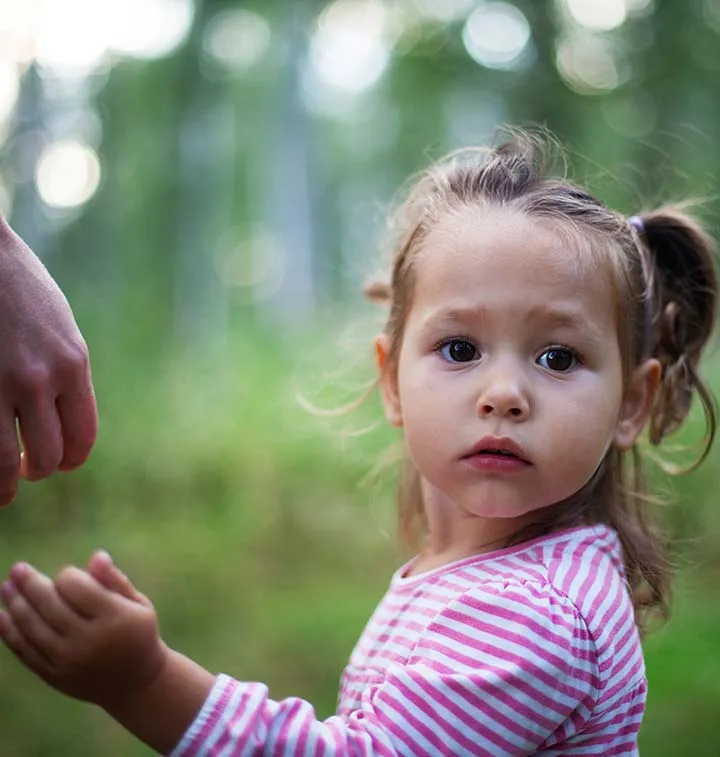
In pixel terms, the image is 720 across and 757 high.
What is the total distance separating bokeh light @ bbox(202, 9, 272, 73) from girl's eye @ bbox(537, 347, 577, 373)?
42.1 feet

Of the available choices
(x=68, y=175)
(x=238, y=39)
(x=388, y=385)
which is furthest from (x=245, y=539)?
(x=238, y=39)

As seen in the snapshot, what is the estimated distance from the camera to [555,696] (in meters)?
1.18

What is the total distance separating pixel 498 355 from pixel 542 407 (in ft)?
0.30

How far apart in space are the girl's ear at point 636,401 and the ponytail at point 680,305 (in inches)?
5.2

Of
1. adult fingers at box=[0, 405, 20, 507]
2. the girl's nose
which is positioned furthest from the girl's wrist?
the girl's nose

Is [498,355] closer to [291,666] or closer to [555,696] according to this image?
[555,696]

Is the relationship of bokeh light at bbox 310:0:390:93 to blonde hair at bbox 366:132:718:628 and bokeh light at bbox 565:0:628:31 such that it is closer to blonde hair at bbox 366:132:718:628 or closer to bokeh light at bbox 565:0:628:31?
bokeh light at bbox 565:0:628:31

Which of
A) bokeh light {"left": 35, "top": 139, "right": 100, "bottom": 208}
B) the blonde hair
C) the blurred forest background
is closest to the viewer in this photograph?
the blonde hair

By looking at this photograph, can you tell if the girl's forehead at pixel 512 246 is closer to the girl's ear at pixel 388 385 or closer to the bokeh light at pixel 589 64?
the girl's ear at pixel 388 385

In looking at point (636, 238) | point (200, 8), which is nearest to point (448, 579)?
point (636, 238)

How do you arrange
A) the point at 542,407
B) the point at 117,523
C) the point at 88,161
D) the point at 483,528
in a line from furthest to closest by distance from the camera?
the point at 88,161, the point at 117,523, the point at 483,528, the point at 542,407

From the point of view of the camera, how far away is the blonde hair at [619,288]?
1471 millimetres

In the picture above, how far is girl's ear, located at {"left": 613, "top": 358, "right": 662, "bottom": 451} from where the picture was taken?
1.55m

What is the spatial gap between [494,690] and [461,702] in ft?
0.13
